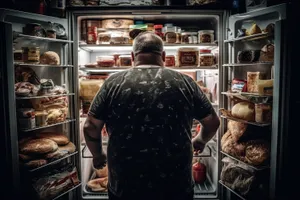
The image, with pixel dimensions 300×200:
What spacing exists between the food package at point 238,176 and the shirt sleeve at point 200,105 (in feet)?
2.66

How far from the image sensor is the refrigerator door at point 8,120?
1635 millimetres

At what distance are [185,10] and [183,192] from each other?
1447 millimetres

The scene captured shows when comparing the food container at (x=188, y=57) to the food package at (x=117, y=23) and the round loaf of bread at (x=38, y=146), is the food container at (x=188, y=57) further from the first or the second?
the round loaf of bread at (x=38, y=146)

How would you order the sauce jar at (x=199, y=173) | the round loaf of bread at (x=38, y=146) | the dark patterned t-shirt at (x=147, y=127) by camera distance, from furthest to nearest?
the sauce jar at (x=199, y=173) → the round loaf of bread at (x=38, y=146) → the dark patterned t-shirt at (x=147, y=127)

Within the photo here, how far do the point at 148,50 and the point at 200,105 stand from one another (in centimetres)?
43

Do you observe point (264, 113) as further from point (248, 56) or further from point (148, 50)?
point (148, 50)

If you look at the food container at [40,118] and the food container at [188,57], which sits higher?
the food container at [188,57]

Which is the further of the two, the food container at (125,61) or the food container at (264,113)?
the food container at (125,61)

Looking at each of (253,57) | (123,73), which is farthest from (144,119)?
(253,57)

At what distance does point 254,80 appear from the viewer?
191cm

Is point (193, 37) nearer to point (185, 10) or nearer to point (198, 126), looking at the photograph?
point (185, 10)

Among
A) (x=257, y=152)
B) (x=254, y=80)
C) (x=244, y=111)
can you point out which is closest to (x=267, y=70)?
(x=254, y=80)

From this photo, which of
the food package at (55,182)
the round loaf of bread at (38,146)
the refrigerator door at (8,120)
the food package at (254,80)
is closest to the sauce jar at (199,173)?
the food package at (254,80)

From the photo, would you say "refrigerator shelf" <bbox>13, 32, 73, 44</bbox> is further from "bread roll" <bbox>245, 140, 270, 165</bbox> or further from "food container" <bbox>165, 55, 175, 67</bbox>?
"bread roll" <bbox>245, 140, 270, 165</bbox>
